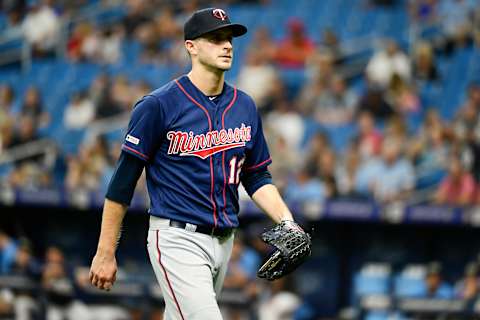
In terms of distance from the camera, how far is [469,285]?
27.1 feet

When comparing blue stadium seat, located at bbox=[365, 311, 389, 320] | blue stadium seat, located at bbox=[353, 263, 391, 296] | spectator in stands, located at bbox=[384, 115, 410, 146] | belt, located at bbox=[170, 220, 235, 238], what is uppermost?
belt, located at bbox=[170, 220, 235, 238]

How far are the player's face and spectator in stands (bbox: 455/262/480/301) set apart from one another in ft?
14.6

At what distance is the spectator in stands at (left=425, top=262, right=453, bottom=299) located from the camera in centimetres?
834

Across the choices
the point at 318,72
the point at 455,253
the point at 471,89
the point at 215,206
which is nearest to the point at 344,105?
the point at 318,72

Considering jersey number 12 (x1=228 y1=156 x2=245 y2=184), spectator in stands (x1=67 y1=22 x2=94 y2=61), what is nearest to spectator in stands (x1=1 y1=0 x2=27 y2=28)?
spectator in stands (x1=67 y1=22 x2=94 y2=61)

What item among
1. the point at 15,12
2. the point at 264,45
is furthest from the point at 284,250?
the point at 15,12

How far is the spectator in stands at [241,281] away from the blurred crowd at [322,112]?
27.8 inches

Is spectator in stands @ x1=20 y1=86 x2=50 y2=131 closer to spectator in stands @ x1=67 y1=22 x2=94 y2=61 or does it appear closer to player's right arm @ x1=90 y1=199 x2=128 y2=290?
spectator in stands @ x1=67 y1=22 x2=94 y2=61

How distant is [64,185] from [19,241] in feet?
3.27

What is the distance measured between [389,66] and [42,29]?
5441mm

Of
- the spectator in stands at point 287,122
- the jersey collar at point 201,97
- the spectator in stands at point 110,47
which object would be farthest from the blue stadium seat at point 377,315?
the spectator in stands at point 110,47

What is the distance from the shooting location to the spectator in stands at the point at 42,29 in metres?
13.6

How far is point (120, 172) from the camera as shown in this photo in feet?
13.3

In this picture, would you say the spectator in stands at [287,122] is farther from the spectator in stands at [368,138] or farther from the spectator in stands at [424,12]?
the spectator in stands at [424,12]
